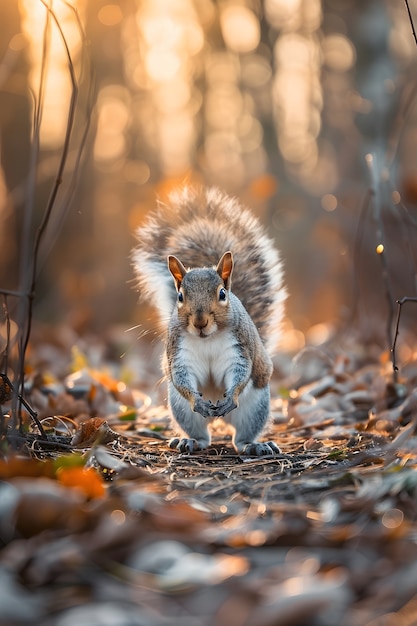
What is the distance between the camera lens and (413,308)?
7.24m

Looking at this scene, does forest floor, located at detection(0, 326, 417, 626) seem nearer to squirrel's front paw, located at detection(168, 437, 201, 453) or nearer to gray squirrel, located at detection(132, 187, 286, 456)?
squirrel's front paw, located at detection(168, 437, 201, 453)

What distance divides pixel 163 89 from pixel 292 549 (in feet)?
66.2

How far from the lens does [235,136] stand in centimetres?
2197

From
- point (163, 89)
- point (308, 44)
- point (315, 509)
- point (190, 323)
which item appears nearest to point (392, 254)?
point (190, 323)

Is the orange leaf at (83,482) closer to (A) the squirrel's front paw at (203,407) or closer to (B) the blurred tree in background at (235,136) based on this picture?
(B) the blurred tree in background at (235,136)

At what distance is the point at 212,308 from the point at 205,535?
150 cm

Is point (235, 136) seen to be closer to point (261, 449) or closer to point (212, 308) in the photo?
point (212, 308)

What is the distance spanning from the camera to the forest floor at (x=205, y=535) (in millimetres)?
1354

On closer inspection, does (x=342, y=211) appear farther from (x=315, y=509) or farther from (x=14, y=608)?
(x=14, y=608)

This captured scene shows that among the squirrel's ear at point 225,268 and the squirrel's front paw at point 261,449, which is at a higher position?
the squirrel's ear at point 225,268

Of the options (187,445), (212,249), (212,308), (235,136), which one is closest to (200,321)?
(212,308)

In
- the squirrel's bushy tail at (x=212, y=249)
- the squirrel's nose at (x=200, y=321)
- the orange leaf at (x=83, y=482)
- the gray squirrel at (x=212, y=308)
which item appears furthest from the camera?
the squirrel's bushy tail at (x=212, y=249)

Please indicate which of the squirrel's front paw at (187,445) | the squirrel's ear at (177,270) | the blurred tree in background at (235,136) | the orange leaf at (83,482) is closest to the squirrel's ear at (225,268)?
the squirrel's ear at (177,270)

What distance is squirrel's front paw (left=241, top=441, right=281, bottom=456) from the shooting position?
3.06 metres
